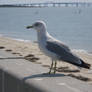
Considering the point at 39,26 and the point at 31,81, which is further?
the point at 39,26

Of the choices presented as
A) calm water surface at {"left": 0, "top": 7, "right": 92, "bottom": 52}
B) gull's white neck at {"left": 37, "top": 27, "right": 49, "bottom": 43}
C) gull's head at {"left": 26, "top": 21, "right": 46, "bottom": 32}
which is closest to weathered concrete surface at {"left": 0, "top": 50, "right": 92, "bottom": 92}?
gull's white neck at {"left": 37, "top": 27, "right": 49, "bottom": 43}

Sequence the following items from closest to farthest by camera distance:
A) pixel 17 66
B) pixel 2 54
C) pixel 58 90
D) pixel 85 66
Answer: pixel 58 90
pixel 85 66
pixel 17 66
pixel 2 54

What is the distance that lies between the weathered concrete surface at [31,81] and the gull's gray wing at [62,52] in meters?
0.33

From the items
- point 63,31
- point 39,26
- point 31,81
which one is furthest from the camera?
point 63,31

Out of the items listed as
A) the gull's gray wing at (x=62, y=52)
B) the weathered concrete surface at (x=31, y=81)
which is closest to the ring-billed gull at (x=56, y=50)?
the gull's gray wing at (x=62, y=52)

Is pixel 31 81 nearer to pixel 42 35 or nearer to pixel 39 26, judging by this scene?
pixel 42 35

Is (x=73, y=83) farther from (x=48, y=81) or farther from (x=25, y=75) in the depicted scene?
(x=25, y=75)

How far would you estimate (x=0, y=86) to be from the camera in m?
4.82

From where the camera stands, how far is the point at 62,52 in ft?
16.2

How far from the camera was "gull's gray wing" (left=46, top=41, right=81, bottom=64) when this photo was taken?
4.87 m

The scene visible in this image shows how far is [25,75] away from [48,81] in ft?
1.44

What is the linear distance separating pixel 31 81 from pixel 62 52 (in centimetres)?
98

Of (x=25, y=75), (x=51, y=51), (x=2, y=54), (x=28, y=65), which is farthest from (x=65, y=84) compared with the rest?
(x=2, y=54)

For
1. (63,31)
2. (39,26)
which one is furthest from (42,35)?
(63,31)
